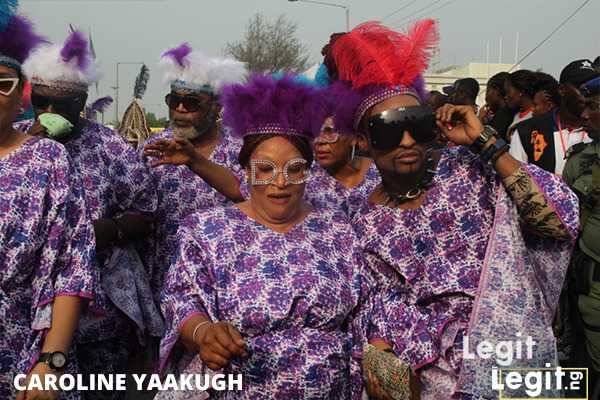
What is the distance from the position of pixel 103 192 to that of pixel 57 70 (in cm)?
71

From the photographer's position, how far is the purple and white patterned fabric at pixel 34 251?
2709 mm

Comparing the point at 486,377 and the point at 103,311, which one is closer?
the point at 486,377

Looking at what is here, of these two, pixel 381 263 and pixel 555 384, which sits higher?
pixel 381 263

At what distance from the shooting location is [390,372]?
264 centimetres

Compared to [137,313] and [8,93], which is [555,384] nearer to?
[137,313]

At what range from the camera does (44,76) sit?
12.3 ft

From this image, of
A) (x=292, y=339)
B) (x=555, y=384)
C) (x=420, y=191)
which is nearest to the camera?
(x=292, y=339)

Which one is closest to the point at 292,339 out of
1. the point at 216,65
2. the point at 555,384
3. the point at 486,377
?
the point at 486,377

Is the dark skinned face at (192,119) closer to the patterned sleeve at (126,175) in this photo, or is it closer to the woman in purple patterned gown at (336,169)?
the patterned sleeve at (126,175)

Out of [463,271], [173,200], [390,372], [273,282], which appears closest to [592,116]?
[463,271]

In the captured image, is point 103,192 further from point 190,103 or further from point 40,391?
point 40,391

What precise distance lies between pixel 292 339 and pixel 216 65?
8.02 feet

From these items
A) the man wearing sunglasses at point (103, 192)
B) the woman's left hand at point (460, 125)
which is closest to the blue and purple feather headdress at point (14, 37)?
the man wearing sunglasses at point (103, 192)

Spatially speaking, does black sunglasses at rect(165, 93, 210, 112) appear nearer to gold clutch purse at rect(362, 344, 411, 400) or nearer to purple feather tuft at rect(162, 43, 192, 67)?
purple feather tuft at rect(162, 43, 192, 67)
